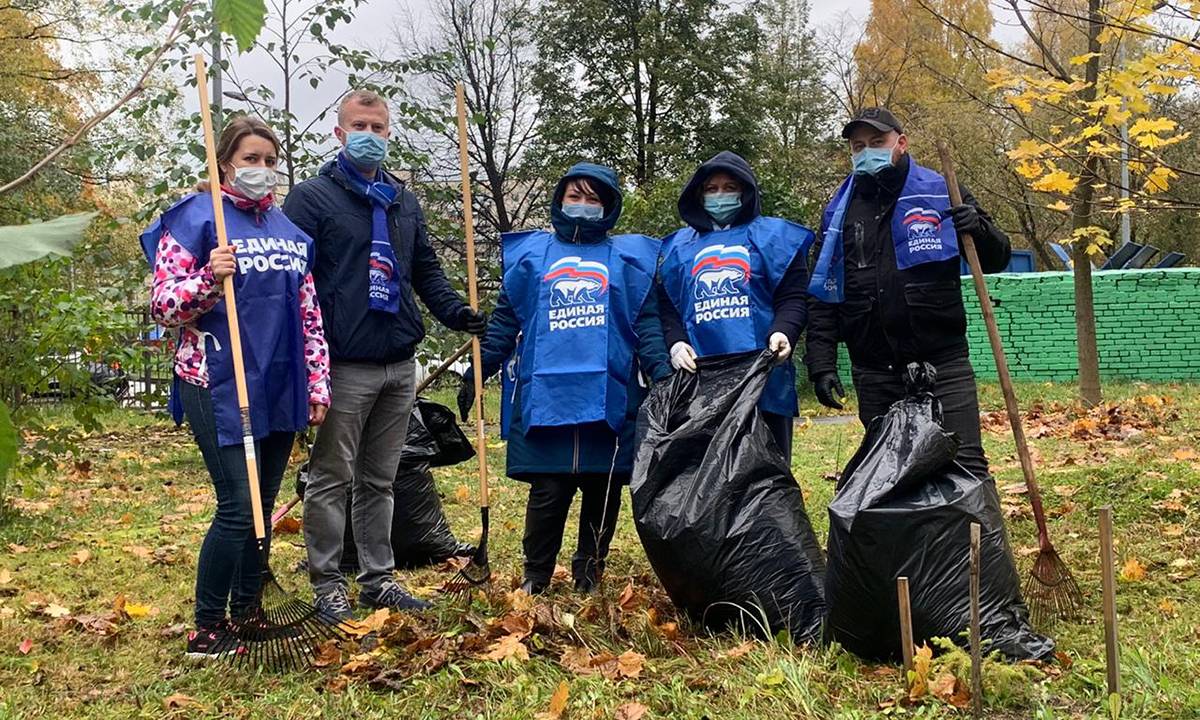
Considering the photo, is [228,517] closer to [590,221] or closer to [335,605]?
[335,605]

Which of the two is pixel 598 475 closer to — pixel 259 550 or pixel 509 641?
pixel 509 641

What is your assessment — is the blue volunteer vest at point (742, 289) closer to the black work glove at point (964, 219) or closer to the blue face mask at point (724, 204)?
the blue face mask at point (724, 204)

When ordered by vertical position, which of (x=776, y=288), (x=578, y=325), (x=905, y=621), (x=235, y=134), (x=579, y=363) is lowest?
(x=905, y=621)

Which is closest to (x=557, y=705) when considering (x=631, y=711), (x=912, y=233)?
(x=631, y=711)

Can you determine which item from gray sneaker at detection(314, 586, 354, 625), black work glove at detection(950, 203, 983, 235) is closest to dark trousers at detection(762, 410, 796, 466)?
black work glove at detection(950, 203, 983, 235)

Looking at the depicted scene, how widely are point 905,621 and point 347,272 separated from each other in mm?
2075

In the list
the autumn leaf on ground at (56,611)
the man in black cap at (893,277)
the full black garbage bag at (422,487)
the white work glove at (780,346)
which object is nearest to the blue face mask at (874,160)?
the man in black cap at (893,277)

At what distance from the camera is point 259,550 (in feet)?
10.1

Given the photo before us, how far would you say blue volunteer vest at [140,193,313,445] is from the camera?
3.04m

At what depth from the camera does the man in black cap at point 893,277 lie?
10.8 feet

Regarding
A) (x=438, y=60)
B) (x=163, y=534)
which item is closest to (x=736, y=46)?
(x=438, y=60)

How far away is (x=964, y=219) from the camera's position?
3.29 metres

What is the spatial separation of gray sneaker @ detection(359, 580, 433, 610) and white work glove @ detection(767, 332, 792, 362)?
1.47 meters

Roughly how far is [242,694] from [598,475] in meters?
1.43
